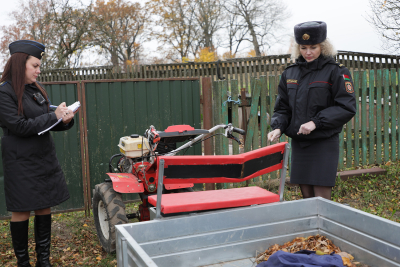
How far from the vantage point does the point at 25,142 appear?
312 cm

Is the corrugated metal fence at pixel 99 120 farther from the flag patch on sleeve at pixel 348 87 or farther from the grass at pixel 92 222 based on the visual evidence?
the flag patch on sleeve at pixel 348 87

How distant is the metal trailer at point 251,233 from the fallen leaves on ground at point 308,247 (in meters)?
0.03

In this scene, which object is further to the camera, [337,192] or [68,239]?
[337,192]

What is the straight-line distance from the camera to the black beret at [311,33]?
9.30 feet

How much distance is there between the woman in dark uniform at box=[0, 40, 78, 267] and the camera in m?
3.02

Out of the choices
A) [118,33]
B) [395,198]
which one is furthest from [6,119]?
[118,33]

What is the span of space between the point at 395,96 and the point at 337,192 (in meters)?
2.27

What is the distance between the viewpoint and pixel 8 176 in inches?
124

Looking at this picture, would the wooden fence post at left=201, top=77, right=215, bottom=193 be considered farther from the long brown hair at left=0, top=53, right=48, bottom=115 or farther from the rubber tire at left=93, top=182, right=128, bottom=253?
the long brown hair at left=0, top=53, right=48, bottom=115

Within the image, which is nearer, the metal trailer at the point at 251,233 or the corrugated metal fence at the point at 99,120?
the metal trailer at the point at 251,233

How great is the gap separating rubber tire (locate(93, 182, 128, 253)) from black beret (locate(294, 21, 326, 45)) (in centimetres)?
228

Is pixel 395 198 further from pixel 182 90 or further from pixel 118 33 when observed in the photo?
pixel 118 33

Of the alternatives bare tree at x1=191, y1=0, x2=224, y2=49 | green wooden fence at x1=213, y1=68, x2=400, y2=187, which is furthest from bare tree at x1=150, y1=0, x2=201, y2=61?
green wooden fence at x1=213, y1=68, x2=400, y2=187

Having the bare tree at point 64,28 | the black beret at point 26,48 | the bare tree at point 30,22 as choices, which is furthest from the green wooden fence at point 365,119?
the bare tree at point 30,22
